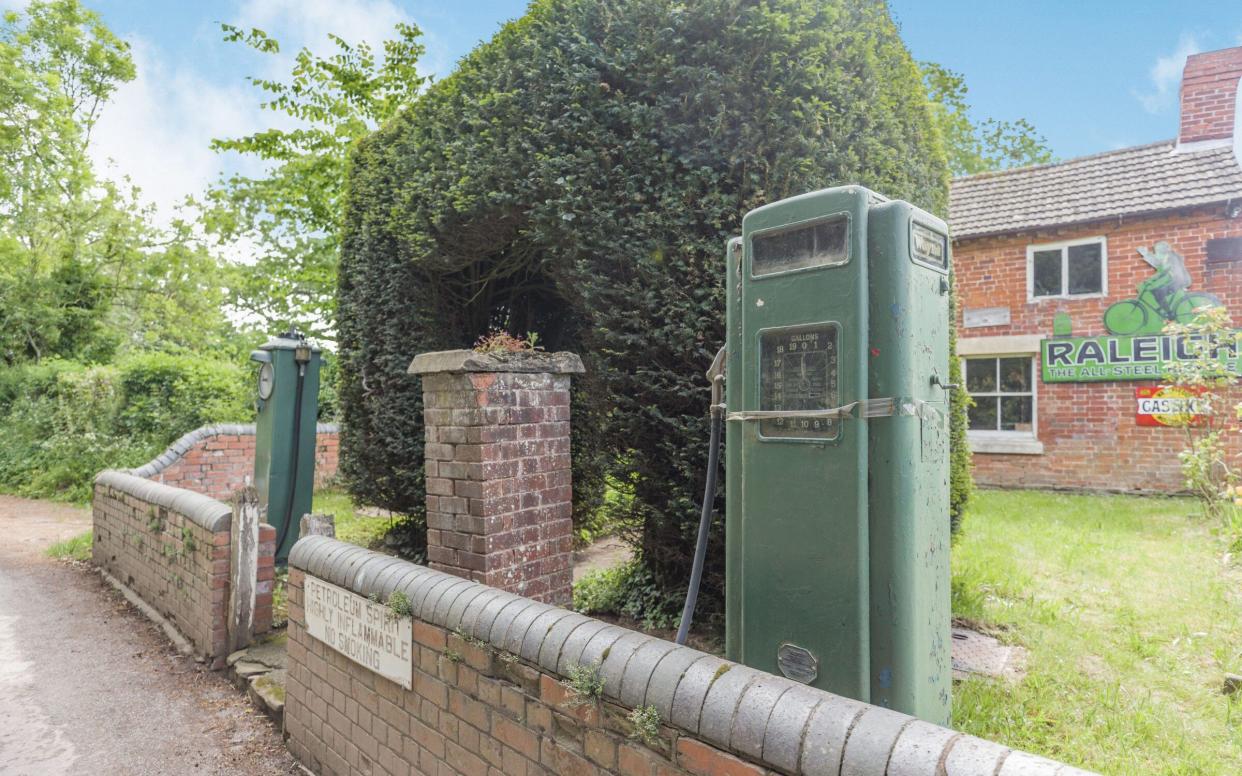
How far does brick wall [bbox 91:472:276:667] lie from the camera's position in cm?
442

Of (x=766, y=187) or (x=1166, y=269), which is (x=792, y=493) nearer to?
(x=766, y=187)

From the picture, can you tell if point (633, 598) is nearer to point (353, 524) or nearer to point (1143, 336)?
point (353, 524)

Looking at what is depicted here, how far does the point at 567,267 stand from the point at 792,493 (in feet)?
7.68

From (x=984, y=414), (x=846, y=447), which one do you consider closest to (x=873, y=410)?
(x=846, y=447)

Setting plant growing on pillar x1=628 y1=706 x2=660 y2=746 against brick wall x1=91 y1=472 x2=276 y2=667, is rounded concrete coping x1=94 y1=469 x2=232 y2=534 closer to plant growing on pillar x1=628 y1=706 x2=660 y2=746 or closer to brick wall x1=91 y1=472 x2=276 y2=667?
brick wall x1=91 y1=472 x2=276 y2=667

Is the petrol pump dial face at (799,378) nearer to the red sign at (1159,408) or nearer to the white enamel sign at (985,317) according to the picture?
the red sign at (1159,408)

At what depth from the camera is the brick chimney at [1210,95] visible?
32.5 ft

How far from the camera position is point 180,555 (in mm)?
4992

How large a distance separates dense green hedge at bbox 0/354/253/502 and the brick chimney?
50.1 feet

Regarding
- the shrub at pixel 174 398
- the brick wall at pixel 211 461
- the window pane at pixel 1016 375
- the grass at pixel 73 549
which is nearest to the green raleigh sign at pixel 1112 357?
the window pane at pixel 1016 375

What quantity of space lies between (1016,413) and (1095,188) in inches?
143

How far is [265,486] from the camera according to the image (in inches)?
222

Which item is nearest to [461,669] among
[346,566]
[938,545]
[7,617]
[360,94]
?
[346,566]

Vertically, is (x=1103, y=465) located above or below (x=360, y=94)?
below
